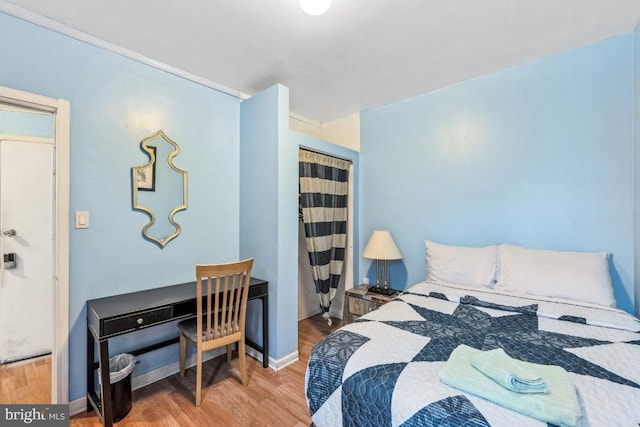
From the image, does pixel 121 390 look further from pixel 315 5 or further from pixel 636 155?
pixel 636 155

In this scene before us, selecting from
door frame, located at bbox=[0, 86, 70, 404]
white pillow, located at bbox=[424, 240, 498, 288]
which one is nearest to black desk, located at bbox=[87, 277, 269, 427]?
door frame, located at bbox=[0, 86, 70, 404]

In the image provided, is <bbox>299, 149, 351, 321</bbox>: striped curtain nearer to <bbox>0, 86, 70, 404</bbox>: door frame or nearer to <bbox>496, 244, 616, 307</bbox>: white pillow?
<bbox>496, 244, 616, 307</bbox>: white pillow

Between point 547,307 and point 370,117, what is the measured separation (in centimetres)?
242

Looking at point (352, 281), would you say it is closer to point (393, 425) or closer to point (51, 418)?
point (393, 425)

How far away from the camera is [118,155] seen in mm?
1997

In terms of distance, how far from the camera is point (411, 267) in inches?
114

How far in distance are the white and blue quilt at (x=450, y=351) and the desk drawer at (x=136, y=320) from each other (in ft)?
3.48

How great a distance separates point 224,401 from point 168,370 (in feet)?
2.08

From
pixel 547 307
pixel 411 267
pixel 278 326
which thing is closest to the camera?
pixel 547 307

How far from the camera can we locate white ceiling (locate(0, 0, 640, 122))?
5.43ft

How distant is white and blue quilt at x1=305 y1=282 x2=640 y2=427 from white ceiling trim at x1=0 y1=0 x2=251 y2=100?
234 centimetres

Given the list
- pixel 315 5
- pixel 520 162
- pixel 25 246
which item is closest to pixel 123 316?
pixel 25 246

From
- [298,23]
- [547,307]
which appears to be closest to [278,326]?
[547,307]

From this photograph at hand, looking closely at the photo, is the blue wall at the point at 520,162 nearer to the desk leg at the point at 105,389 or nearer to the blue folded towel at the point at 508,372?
the blue folded towel at the point at 508,372
